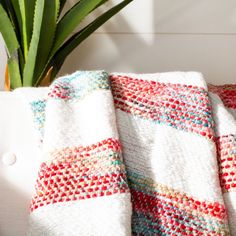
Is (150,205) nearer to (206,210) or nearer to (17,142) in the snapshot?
(206,210)

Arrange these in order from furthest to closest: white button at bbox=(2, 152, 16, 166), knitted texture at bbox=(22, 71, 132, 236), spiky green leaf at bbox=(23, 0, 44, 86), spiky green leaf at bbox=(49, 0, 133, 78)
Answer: spiky green leaf at bbox=(49, 0, 133, 78)
spiky green leaf at bbox=(23, 0, 44, 86)
white button at bbox=(2, 152, 16, 166)
knitted texture at bbox=(22, 71, 132, 236)

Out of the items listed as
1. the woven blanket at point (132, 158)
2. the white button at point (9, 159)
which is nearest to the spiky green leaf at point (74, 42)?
the woven blanket at point (132, 158)

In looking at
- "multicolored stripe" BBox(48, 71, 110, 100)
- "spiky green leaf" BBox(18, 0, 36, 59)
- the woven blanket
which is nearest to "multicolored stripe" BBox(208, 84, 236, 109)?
the woven blanket

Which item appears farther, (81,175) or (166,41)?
(166,41)

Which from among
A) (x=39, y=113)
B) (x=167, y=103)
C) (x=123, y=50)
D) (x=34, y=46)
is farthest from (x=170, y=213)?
(x=123, y=50)

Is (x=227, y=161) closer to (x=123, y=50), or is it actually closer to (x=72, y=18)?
(x=72, y=18)

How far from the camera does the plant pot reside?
85cm

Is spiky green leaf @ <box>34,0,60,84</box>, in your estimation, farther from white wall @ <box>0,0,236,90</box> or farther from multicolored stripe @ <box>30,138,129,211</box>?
multicolored stripe @ <box>30,138,129,211</box>

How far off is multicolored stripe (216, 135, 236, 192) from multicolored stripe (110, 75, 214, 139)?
0.03 meters

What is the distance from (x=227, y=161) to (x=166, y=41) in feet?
2.52

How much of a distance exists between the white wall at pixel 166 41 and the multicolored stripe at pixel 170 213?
0.80 m

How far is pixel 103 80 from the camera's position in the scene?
932mm

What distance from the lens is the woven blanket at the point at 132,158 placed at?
793mm

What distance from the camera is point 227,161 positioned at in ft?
2.87
